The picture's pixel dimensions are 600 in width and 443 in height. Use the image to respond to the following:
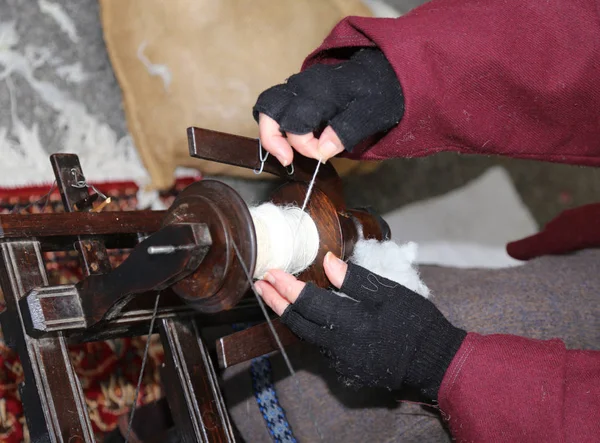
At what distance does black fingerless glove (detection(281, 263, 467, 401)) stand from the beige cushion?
0.80 m

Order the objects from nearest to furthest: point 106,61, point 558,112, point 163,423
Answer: point 558,112, point 163,423, point 106,61

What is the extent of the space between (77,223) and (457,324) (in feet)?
2.11

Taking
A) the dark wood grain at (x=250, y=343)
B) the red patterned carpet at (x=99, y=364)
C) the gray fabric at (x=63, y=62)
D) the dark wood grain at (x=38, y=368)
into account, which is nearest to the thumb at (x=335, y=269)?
the dark wood grain at (x=250, y=343)

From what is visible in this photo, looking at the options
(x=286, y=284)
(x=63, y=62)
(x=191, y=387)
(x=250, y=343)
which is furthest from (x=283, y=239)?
(x=63, y=62)

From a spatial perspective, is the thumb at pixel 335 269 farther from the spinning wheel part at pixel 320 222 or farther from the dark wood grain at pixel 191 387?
the dark wood grain at pixel 191 387

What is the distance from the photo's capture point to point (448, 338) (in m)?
0.88

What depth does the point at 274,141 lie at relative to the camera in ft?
2.79

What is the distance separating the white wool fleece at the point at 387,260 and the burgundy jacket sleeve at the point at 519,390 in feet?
0.44

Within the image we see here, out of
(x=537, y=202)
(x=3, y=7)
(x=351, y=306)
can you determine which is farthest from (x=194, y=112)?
(x=537, y=202)

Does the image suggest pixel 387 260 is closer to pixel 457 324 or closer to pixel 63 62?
pixel 457 324

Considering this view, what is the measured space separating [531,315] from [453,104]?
16.3 inches

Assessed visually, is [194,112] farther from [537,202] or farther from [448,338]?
[537,202]

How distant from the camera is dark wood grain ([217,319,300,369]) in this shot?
0.86m

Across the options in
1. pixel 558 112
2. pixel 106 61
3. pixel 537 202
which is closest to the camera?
pixel 558 112
